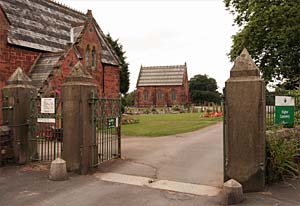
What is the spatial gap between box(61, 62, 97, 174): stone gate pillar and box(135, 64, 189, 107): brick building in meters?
58.5

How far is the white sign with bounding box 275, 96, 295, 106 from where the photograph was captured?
26.1ft

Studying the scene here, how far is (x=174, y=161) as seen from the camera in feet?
32.4

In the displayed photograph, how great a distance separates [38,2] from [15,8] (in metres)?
3.33

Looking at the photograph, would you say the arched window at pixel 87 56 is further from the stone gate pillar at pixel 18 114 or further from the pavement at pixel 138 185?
the pavement at pixel 138 185

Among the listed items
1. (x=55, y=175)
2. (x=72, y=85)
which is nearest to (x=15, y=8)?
(x=72, y=85)

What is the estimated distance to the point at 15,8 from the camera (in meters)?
19.9

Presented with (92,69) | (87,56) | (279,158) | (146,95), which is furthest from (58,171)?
(146,95)

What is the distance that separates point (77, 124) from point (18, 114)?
2.64 m

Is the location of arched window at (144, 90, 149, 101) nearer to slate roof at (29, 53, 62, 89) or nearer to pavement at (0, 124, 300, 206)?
slate roof at (29, 53, 62, 89)

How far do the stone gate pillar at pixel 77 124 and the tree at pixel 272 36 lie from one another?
1726 centimetres

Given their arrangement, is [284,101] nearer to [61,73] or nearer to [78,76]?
[78,76]

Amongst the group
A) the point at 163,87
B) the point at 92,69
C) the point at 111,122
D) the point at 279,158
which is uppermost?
the point at 163,87

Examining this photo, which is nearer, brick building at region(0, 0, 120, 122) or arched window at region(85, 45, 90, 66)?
Result: brick building at region(0, 0, 120, 122)

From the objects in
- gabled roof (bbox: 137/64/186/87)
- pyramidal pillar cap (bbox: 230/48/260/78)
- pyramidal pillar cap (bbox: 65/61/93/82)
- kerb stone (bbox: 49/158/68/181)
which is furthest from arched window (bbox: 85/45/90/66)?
gabled roof (bbox: 137/64/186/87)
